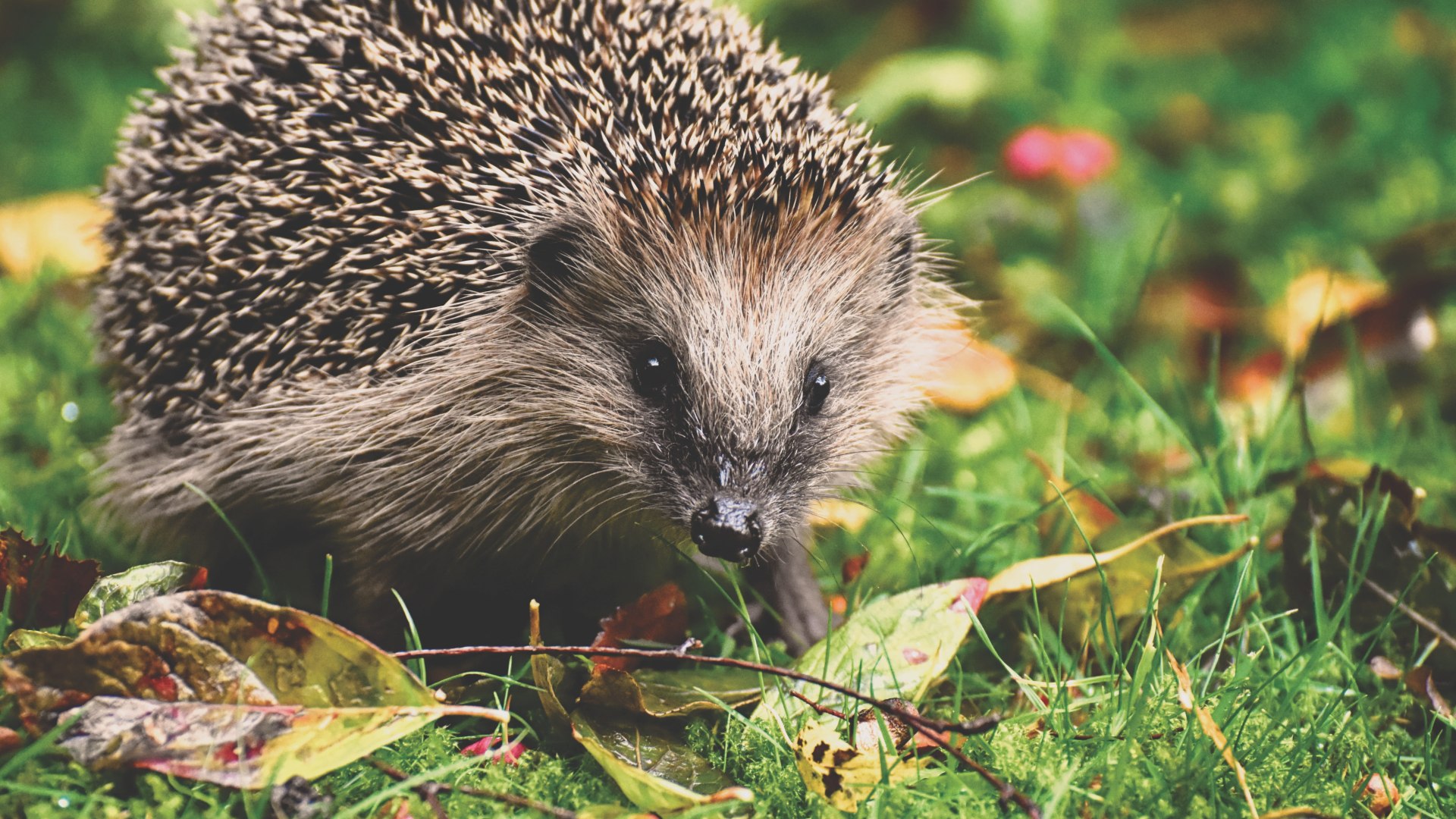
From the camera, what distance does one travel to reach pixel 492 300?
2.77m

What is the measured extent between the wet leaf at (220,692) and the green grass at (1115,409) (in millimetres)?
62

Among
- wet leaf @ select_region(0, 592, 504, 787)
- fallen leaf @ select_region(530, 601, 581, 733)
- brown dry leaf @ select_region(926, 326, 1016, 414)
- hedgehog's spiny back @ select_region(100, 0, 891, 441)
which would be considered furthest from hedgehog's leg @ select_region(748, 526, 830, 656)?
brown dry leaf @ select_region(926, 326, 1016, 414)

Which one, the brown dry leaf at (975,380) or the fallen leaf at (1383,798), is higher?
the brown dry leaf at (975,380)

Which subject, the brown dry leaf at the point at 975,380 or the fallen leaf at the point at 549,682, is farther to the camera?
the brown dry leaf at the point at 975,380

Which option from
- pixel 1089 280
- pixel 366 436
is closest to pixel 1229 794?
pixel 366 436

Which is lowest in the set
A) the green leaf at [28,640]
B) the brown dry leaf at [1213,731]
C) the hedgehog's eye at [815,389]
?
the brown dry leaf at [1213,731]

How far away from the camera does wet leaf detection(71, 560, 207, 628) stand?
2.23 m

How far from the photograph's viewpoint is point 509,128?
2.73m

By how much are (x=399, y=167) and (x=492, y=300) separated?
0.35 meters

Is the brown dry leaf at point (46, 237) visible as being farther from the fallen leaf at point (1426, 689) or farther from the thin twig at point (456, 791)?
the fallen leaf at point (1426, 689)

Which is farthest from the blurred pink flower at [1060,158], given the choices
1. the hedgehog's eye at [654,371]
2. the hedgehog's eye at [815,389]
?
the hedgehog's eye at [654,371]

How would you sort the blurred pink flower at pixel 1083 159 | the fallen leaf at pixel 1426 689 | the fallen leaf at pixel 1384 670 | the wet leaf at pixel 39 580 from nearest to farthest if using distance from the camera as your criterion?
1. the wet leaf at pixel 39 580
2. the fallen leaf at pixel 1426 689
3. the fallen leaf at pixel 1384 670
4. the blurred pink flower at pixel 1083 159

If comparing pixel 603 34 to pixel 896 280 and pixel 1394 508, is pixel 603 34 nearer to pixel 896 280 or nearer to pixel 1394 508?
pixel 896 280

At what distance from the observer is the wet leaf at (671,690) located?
222 cm
